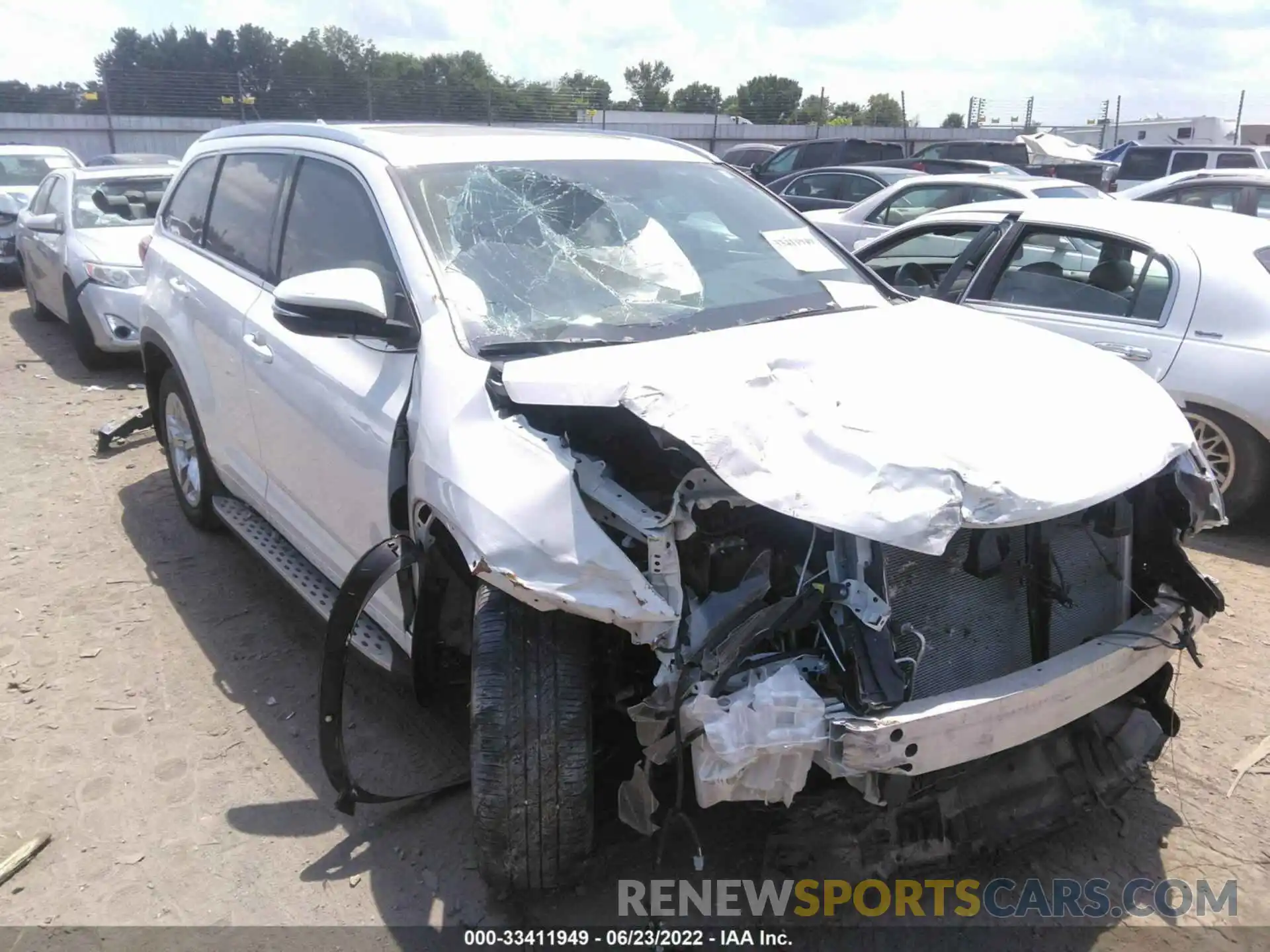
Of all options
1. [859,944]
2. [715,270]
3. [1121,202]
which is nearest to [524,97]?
[1121,202]

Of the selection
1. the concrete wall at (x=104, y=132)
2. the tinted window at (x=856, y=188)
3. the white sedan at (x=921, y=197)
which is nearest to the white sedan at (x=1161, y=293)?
the white sedan at (x=921, y=197)

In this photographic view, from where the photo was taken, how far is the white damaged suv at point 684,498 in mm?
2258

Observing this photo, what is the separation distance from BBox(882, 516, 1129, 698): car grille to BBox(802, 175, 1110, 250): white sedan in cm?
683

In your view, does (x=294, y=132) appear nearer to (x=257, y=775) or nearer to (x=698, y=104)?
(x=257, y=775)

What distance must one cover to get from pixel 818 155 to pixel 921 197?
7.42 meters

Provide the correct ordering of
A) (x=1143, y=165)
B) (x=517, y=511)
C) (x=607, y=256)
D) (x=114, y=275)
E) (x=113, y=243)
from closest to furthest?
(x=517, y=511) < (x=607, y=256) < (x=114, y=275) < (x=113, y=243) < (x=1143, y=165)

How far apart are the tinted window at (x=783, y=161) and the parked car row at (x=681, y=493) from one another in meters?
13.8

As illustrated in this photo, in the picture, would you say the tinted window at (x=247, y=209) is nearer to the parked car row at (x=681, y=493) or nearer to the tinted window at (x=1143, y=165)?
the parked car row at (x=681, y=493)

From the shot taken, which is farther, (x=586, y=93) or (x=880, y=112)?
(x=880, y=112)

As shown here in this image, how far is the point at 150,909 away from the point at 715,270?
260cm

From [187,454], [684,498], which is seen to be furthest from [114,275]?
[684,498]

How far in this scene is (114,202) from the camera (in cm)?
930

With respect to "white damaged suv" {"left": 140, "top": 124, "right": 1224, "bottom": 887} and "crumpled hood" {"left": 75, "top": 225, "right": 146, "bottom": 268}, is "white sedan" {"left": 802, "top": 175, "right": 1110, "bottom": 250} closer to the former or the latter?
"crumpled hood" {"left": 75, "top": 225, "right": 146, "bottom": 268}

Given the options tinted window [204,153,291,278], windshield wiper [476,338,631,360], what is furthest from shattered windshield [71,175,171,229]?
windshield wiper [476,338,631,360]
